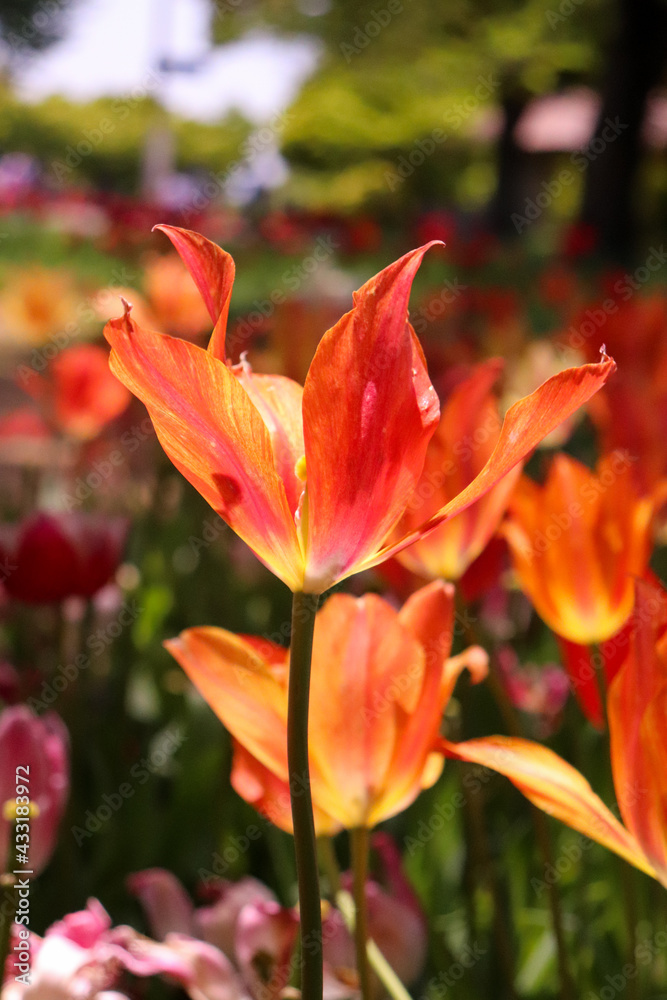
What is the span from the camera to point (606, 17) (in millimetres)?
13289

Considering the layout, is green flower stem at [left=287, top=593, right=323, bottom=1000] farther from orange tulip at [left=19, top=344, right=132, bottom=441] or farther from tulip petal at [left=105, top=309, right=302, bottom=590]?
orange tulip at [left=19, top=344, right=132, bottom=441]

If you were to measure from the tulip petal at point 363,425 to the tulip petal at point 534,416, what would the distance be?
34 millimetres

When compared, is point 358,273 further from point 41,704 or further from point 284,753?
point 284,753

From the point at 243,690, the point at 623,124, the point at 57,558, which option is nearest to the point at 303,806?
the point at 243,690

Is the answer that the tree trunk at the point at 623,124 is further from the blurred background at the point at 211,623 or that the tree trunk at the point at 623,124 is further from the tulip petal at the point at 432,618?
the tulip petal at the point at 432,618

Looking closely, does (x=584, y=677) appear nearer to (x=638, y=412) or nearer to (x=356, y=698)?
(x=356, y=698)

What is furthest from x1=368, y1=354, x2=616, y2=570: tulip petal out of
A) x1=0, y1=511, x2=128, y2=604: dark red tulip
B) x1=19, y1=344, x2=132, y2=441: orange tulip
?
x1=19, y1=344, x2=132, y2=441: orange tulip

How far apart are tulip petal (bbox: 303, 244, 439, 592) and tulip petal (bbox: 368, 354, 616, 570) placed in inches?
1.3

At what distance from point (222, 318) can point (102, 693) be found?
133cm

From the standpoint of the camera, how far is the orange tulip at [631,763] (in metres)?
0.50

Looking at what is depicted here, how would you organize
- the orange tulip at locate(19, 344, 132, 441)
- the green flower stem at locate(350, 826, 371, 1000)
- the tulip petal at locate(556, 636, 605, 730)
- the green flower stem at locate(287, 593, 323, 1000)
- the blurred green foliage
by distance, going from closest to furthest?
the green flower stem at locate(287, 593, 323, 1000) < the green flower stem at locate(350, 826, 371, 1000) < the tulip petal at locate(556, 636, 605, 730) < the orange tulip at locate(19, 344, 132, 441) < the blurred green foliage

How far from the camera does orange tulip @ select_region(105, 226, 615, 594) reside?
1.48 feet

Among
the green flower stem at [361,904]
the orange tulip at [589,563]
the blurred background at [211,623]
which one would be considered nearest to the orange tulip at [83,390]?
the blurred background at [211,623]

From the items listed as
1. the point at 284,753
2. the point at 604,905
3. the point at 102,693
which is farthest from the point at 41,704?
the point at 284,753
